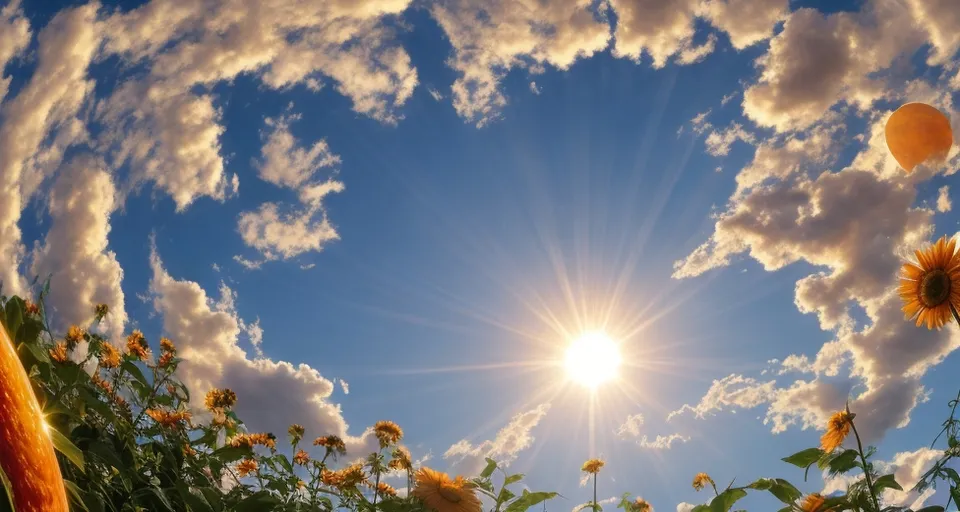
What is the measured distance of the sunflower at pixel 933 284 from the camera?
3426 millimetres

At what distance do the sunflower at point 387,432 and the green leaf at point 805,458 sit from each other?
2.05m

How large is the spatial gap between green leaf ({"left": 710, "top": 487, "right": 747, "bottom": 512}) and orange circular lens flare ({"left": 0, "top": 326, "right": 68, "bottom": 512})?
241 centimetres

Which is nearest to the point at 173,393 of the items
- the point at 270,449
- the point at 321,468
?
the point at 270,449

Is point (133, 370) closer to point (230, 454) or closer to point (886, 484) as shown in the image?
point (230, 454)

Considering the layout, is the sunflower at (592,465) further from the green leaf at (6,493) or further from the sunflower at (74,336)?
the green leaf at (6,493)

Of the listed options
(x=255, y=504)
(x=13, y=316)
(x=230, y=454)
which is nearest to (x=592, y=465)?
(x=230, y=454)

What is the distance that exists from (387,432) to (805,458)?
85.9 inches

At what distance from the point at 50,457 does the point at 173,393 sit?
93.9 inches

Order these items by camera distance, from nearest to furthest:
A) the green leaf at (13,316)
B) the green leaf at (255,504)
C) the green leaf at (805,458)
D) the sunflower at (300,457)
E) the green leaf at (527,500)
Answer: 1. the green leaf at (13,316)
2. the green leaf at (255,504)
3. the green leaf at (805,458)
4. the green leaf at (527,500)
5. the sunflower at (300,457)

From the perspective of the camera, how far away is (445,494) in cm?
306

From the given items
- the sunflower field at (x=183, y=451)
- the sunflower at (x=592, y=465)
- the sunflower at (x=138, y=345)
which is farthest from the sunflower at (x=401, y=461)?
the sunflower at (x=592, y=465)

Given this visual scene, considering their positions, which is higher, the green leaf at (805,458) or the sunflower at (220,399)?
the sunflower at (220,399)

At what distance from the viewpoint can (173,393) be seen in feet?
10.2

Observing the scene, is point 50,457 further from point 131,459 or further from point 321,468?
point 321,468
